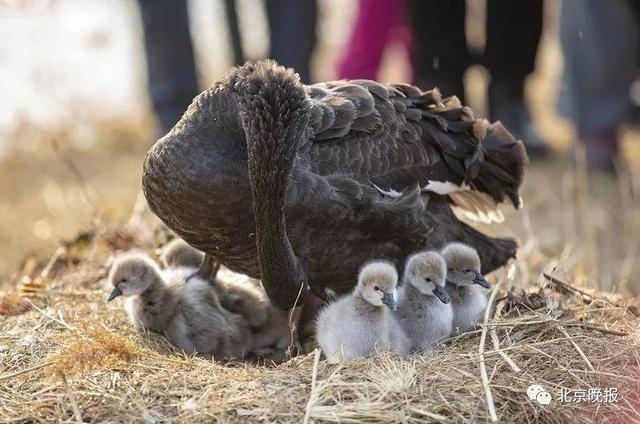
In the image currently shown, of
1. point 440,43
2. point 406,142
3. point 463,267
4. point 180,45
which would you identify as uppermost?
point 406,142

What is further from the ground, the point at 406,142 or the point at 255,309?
the point at 406,142

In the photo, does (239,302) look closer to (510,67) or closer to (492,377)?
(492,377)

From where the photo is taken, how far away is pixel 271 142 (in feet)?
14.2

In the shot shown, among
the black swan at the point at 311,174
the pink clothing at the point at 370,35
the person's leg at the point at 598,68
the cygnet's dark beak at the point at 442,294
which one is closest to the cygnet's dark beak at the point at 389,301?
the cygnet's dark beak at the point at 442,294

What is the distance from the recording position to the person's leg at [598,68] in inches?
360

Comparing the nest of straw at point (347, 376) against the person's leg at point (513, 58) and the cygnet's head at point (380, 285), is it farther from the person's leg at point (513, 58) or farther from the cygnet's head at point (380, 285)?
the person's leg at point (513, 58)

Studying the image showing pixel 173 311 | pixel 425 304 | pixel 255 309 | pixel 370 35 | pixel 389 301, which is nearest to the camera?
pixel 389 301

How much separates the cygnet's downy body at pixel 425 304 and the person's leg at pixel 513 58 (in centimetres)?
510

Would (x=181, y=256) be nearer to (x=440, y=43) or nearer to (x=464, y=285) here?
(x=464, y=285)

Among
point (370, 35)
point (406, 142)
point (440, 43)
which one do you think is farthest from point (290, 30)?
point (406, 142)

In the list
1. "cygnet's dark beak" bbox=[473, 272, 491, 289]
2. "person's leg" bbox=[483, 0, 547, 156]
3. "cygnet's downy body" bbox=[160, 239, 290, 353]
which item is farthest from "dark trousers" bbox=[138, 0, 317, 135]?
"cygnet's dark beak" bbox=[473, 272, 491, 289]

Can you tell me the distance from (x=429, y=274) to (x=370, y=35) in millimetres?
5189

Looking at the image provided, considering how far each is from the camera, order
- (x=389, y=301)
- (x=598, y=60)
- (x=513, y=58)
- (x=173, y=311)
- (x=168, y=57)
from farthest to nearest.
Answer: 1. (x=513, y=58)
2. (x=168, y=57)
3. (x=598, y=60)
4. (x=173, y=311)
5. (x=389, y=301)

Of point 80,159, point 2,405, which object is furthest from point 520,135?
point 2,405
